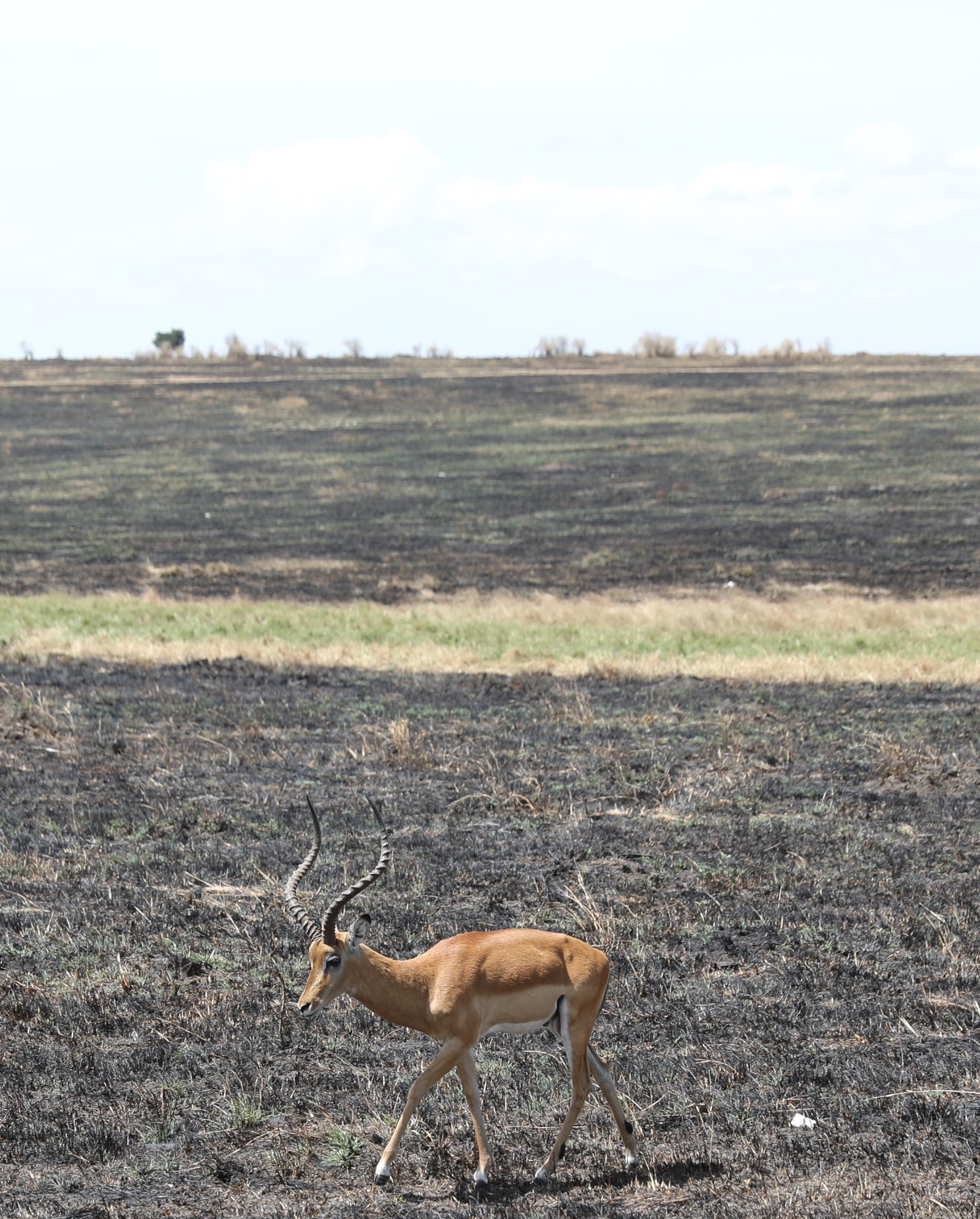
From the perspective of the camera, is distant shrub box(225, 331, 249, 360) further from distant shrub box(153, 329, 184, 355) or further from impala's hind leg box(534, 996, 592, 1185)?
impala's hind leg box(534, 996, 592, 1185)

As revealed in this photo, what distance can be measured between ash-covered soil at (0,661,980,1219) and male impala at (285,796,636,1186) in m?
0.54

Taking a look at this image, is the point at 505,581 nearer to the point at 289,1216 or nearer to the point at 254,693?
the point at 254,693

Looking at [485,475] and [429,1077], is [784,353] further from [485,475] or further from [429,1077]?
[429,1077]

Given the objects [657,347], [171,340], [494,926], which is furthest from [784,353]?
[494,926]

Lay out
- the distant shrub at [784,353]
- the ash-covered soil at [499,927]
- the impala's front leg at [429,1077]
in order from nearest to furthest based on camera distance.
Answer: the impala's front leg at [429,1077] < the ash-covered soil at [499,927] < the distant shrub at [784,353]

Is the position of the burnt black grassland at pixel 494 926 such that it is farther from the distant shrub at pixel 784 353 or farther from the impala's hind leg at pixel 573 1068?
the distant shrub at pixel 784 353

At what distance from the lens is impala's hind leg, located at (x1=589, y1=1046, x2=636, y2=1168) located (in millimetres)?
6199

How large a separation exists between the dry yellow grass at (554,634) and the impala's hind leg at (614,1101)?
15.0 m

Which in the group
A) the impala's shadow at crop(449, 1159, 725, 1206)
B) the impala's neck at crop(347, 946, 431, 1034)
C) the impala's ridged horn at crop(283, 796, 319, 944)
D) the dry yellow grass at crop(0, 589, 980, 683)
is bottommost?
the dry yellow grass at crop(0, 589, 980, 683)

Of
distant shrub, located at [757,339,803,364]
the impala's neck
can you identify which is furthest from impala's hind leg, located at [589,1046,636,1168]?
distant shrub, located at [757,339,803,364]

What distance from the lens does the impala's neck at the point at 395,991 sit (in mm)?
6031

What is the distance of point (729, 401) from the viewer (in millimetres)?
73688

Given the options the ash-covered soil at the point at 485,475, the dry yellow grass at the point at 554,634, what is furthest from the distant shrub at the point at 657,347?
the dry yellow grass at the point at 554,634

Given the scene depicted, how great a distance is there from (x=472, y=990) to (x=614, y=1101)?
95 centimetres
